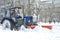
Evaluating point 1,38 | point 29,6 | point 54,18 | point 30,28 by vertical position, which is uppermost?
point 29,6

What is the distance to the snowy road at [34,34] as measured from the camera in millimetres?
1491

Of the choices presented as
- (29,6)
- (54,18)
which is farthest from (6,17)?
(54,18)

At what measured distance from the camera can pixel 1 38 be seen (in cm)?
163

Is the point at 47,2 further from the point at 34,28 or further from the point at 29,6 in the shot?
the point at 34,28

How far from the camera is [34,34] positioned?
155cm

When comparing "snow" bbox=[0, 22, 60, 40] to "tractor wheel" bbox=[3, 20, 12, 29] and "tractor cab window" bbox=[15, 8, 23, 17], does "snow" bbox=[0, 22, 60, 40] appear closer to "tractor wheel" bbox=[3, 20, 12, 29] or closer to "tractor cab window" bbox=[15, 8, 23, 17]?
"tractor wheel" bbox=[3, 20, 12, 29]

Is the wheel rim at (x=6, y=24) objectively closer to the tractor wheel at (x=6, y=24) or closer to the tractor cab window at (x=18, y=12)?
the tractor wheel at (x=6, y=24)

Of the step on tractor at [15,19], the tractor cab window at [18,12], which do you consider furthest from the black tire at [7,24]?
the tractor cab window at [18,12]

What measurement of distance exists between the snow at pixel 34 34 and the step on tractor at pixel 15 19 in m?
0.06

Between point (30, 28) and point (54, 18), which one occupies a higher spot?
point (54, 18)

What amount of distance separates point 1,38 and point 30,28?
38cm

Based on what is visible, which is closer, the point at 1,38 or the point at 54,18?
the point at 54,18

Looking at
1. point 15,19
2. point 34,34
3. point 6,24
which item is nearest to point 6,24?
point 6,24

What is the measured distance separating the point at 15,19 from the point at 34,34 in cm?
28
